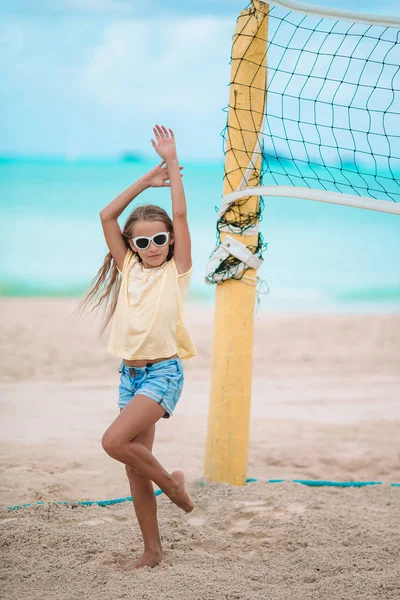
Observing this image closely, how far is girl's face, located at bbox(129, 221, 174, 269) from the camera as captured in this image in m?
3.23

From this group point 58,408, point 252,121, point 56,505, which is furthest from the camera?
point 58,408

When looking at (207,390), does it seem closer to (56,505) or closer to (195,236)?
(56,505)

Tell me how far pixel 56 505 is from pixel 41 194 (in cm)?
2544

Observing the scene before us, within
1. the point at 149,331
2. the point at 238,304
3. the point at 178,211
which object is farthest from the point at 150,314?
the point at 238,304

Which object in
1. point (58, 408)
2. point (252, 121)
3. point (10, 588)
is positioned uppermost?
point (252, 121)

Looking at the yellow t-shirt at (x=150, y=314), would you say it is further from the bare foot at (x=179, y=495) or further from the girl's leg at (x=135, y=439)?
the bare foot at (x=179, y=495)

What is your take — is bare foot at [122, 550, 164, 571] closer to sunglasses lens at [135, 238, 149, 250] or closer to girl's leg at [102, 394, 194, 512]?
girl's leg at [102, 394, 194, 512]

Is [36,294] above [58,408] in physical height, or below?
above

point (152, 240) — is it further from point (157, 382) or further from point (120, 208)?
point (157, 382)

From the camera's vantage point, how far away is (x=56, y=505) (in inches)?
150

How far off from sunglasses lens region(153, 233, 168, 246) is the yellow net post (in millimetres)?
969

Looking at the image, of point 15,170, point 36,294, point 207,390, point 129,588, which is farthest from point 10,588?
point 15,170

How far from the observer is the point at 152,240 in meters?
3.20

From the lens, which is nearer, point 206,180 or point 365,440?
point 365,440
